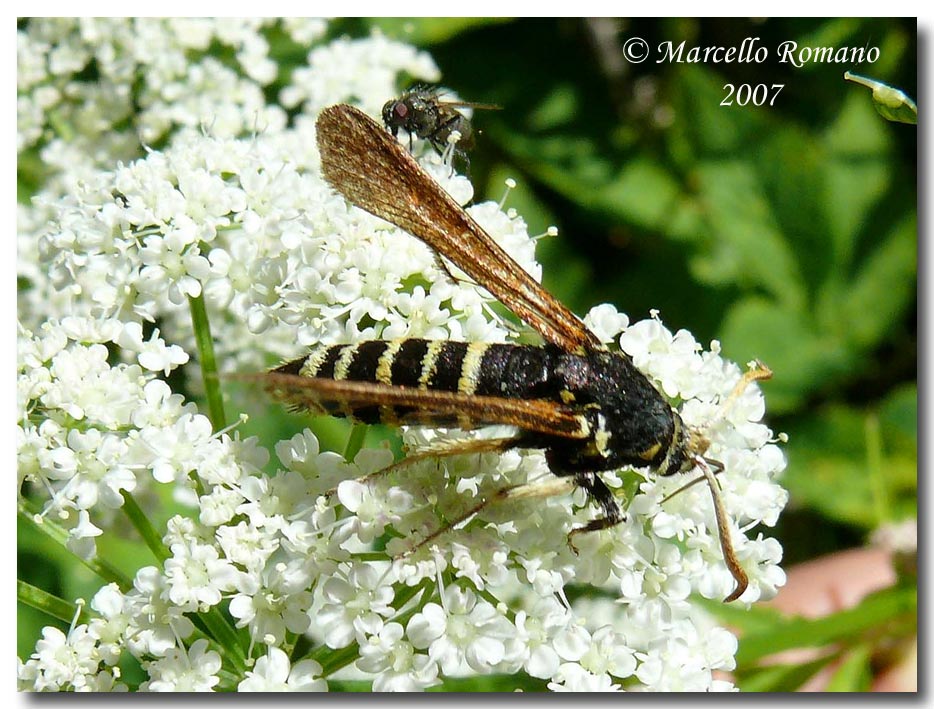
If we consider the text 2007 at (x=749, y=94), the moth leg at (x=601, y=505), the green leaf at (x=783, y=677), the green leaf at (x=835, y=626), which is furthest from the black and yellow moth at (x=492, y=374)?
the text 2007 at (x=749, y=94)

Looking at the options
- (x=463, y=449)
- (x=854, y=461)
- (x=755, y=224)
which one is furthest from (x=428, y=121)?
(x=854, y=461)

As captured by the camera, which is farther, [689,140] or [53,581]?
[689,140]

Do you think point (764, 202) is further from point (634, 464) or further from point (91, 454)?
point (91, 454)

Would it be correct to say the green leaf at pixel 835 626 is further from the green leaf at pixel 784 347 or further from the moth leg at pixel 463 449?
the moth leg at pixel 463 449

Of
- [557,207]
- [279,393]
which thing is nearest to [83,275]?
[279,393]

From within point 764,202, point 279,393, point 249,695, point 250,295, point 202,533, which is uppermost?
point 764,202

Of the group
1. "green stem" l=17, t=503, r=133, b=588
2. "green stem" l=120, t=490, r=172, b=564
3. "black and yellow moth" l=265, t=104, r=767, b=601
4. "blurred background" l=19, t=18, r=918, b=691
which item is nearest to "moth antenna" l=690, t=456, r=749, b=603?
"black and yellow moth" l=265, t=104, r=767, b=601
